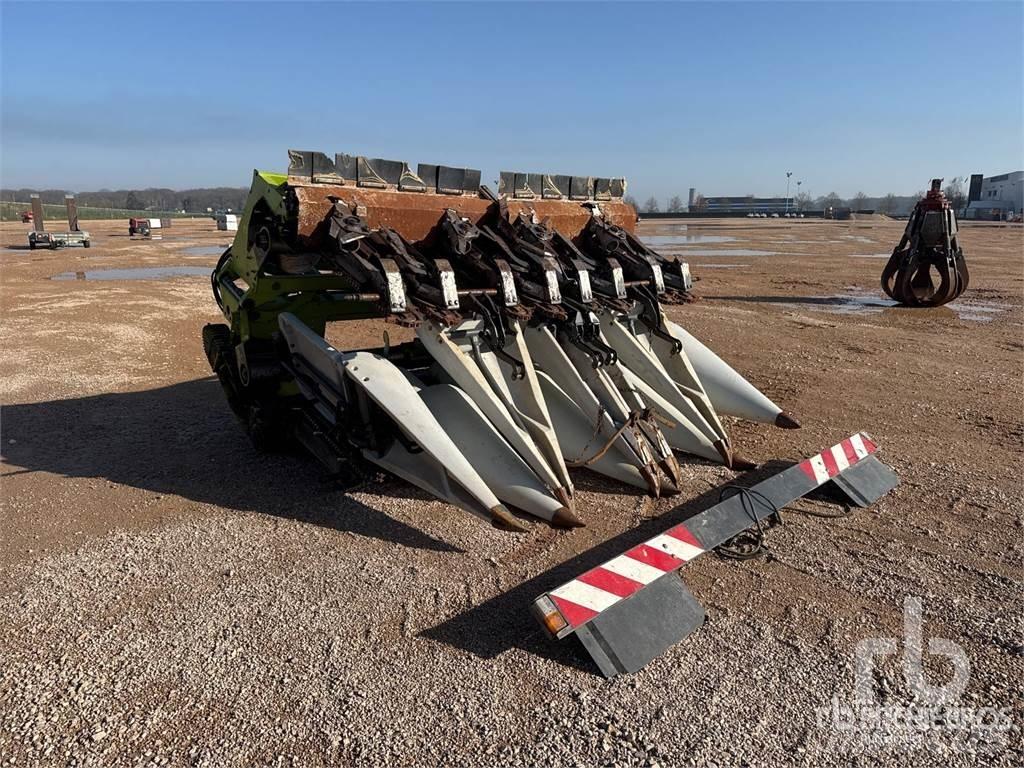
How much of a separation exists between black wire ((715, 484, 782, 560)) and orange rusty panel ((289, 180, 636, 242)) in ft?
9.43

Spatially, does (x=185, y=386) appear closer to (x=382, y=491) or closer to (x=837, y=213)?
(x=382, y=491)

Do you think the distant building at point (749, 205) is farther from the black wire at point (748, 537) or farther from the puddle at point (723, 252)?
the black wire at point (748, 537)

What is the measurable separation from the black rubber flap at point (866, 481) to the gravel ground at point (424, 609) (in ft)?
0.28

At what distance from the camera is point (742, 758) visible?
7.73 ft

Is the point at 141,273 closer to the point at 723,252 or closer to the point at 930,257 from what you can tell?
the point at 930,257

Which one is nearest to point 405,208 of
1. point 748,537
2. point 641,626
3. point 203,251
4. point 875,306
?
point 748,537

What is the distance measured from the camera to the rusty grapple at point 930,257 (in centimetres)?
1250

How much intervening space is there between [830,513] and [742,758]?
7.27ft

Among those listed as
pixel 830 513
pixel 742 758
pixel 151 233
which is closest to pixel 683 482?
pixel 830 513

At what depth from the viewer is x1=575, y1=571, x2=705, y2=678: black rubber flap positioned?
2.79 meters

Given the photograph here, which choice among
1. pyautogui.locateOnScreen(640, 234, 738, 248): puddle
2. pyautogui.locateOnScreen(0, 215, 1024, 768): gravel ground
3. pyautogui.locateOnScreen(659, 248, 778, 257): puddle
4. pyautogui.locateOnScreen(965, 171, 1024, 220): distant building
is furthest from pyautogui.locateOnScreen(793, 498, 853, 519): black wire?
pyautogui.locateOnScreen(965, 171, 1024, 220): distant building

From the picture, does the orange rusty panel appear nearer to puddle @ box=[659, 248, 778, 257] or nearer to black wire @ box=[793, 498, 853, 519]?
black wire @ box=[793, 498, 853, 519]

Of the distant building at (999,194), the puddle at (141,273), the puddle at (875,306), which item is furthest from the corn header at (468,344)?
the distant building at (999,194)

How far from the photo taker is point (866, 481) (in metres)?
4.42
